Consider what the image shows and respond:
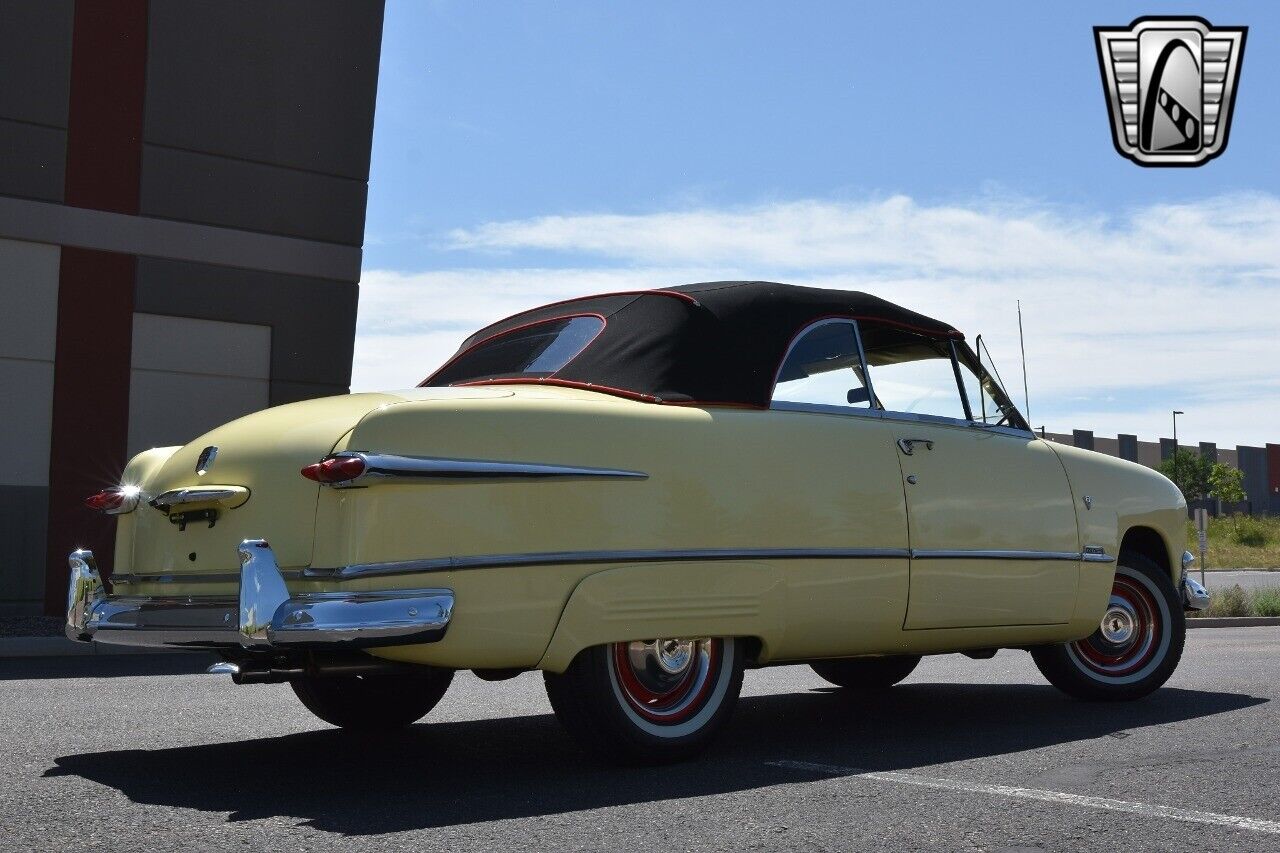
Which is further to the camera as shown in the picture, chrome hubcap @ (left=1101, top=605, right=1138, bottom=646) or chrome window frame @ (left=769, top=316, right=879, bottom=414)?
chrome hubcap @ (left=1101, top=605, right=1138, bottom=646)

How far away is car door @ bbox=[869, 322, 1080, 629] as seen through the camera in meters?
6.20

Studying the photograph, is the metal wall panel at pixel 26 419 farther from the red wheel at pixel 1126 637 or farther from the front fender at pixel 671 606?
the front fender at pixel 671 606

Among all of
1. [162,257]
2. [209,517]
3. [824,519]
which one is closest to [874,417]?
[824,519]

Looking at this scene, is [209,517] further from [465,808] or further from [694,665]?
[694,665]

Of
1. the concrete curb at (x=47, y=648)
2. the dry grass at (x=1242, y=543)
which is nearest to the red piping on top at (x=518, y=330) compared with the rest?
the concrete curb at (x=47, y=648)

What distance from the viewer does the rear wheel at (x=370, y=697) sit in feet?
Answer: 20.7

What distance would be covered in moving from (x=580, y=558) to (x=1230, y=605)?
54.3 feet

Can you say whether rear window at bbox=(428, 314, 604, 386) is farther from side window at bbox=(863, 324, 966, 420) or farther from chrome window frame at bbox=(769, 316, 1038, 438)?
side window at bbox=(863, 324, 966, 420)

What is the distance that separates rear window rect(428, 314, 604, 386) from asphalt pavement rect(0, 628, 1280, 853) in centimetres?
153

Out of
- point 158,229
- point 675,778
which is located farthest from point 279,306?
point 675,778

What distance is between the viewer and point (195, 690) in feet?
27.9

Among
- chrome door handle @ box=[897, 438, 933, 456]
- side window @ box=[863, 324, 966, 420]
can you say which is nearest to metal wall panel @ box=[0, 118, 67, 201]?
side window @ box=[863, 324, 966, 420]

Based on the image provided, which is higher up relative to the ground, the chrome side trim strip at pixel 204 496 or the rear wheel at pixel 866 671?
the chrome side trim strip at pixel 204 496

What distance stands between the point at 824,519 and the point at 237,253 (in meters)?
13.0
